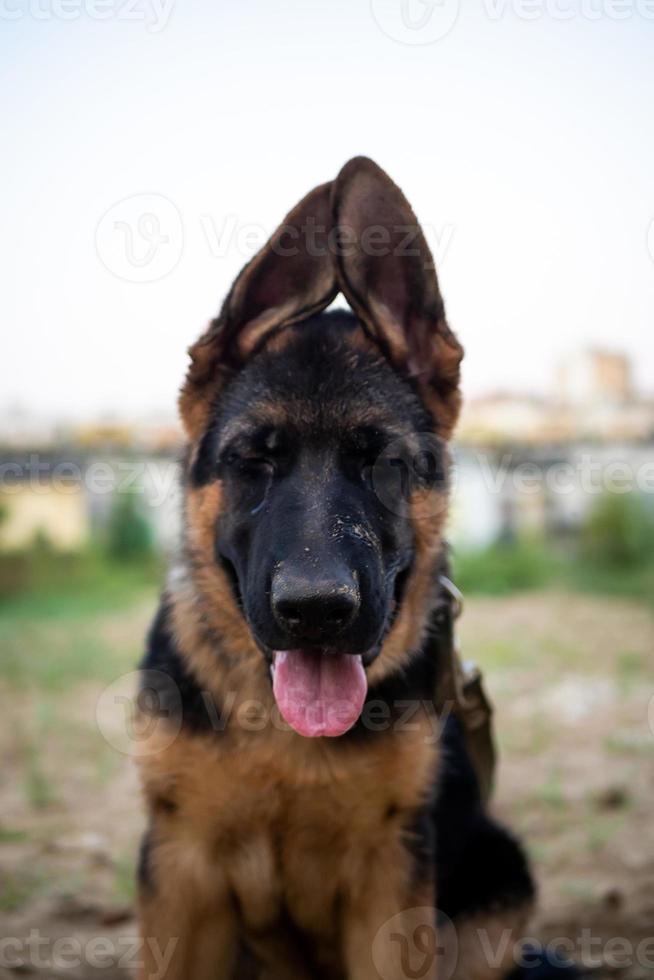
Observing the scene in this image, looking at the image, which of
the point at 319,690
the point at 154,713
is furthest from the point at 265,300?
the point at 154,713

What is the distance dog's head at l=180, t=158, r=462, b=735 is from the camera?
3006 mm

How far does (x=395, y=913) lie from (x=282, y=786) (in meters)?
0.61

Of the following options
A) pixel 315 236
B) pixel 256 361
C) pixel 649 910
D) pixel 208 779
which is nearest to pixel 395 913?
pixel 208 779

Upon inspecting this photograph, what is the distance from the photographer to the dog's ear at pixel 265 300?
11.2ft

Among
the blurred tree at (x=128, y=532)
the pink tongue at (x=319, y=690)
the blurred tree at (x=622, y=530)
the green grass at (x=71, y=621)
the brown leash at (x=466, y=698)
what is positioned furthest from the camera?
the blurred tree at (x=622, y=530)

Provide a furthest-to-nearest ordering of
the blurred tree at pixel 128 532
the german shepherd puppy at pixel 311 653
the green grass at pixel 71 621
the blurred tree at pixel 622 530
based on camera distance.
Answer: the blurred tree at pixel 622 530, the blurred tree at pixel 128 532, the green grass at pixel 71 621, the german shepherd puppy at pixel 311 653

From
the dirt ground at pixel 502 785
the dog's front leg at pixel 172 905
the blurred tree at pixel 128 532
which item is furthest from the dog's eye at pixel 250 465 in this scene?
the blurred tree at pixel 128 532

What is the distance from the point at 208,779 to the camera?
129 inches

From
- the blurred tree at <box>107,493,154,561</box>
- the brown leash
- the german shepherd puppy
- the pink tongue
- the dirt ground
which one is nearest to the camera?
the pink tongue

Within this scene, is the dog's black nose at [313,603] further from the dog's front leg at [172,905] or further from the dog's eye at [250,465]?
the dog's front leg at [172,905]

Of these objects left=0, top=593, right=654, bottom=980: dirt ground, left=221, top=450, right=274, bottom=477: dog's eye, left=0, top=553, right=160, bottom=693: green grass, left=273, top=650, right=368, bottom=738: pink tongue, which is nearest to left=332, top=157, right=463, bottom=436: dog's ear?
left=221, top=450, right=274, bottom=477: dog's eye

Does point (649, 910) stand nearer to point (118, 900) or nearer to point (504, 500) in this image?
point (118, 900)

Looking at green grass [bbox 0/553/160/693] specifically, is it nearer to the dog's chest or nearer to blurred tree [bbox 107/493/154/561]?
blurred tree [bbox 107/493/154/561]

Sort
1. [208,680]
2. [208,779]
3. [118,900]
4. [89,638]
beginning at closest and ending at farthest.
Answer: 1. [208,779]
2. [208,680]
3. [118,900]
4. [89,638]
